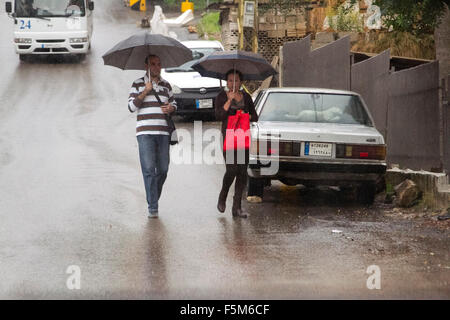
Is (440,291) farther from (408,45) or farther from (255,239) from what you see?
(408,45)

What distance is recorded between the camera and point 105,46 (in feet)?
105

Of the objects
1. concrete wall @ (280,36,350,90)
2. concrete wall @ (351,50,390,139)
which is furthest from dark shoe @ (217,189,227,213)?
concrete wall @ (280,36,350,90)

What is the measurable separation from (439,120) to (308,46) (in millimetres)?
8230

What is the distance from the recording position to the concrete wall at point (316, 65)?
1630 cm

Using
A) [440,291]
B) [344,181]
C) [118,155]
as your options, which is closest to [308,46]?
[118,155]

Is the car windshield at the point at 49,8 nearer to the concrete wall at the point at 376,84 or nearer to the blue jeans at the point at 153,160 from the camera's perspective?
the concrete wall at the point at 376,84

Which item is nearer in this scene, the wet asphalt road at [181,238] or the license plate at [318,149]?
the wet asphalt road at [181,238]

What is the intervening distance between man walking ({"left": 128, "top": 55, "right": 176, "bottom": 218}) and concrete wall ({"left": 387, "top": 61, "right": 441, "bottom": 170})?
12.6 feet

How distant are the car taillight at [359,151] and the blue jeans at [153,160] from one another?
222 cm

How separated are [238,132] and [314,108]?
1.97m

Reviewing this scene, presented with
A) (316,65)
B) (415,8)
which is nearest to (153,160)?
(415,8)

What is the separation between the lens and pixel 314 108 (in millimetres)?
11383

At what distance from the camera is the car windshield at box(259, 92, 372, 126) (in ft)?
36.9

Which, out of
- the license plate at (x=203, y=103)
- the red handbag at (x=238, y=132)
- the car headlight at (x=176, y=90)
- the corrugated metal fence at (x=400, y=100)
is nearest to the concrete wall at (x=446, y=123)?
the corrugated metal fence at (x=400, y=100)
